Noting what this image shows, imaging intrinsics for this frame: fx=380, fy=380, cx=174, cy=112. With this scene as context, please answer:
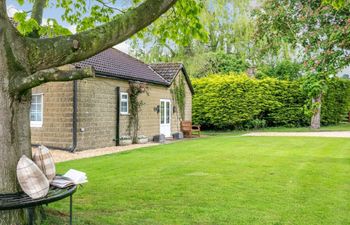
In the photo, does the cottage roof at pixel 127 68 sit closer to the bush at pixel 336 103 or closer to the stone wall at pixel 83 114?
the stone wall at pixel 83 114

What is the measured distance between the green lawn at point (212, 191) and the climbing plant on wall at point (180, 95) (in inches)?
433

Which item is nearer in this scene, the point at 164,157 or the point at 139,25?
the point at 139,25

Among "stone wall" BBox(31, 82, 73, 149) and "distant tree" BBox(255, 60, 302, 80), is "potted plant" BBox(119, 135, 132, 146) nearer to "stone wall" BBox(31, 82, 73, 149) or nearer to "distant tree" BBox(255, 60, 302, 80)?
"stone wall" BBox(31, 82, 73, 149)

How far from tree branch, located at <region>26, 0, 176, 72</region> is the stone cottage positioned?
8.54 m

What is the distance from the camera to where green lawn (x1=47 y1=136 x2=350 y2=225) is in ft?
17.2

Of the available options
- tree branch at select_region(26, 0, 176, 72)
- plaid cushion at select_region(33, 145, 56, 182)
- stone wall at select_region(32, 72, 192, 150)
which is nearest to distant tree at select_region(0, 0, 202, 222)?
tree branch at select_region(26, 0, 176, 72)

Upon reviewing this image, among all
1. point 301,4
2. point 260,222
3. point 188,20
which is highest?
point 301,4

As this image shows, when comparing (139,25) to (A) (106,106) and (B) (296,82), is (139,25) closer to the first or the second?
(A) (106,106)

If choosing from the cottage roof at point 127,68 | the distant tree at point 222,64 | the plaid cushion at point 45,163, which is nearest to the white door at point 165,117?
the cottage roof at point 127,68

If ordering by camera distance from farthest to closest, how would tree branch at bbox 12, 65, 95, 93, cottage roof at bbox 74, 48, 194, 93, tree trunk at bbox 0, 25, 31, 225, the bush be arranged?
the bush, cottage roof at bbox 74, 48, 194, 93, tree trunk at bbox 0, 25, 31, 225, tree branch at bbox 12, 65, 95, 93

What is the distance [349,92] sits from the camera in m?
30.2

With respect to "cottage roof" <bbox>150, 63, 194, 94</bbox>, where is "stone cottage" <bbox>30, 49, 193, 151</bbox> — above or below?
below

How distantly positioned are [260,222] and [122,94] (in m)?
12.6

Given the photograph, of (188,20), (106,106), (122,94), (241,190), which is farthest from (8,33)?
(122,94)
